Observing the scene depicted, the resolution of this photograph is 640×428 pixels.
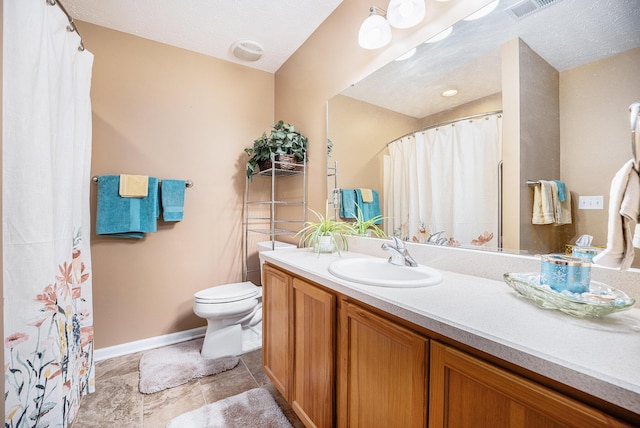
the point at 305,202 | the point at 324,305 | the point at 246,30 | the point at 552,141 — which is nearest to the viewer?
the point at 552,141

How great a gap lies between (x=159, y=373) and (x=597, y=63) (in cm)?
264

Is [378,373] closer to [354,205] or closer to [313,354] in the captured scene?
[313,354]

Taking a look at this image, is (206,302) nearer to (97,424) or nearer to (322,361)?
(97,424)

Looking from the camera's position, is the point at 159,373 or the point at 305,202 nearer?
the point at 159,373

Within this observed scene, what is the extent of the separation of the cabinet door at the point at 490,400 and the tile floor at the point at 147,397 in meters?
1.04

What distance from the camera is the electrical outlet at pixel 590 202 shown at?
2.56 feet

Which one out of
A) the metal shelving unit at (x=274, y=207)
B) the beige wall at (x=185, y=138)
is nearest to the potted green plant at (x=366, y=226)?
the beige wall at (x=185, y=138)

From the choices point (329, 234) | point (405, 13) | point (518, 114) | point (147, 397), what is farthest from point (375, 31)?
point (147, 397)

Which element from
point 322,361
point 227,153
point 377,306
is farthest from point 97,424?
point 227,153

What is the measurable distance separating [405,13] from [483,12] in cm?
37

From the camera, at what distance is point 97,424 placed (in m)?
1.34

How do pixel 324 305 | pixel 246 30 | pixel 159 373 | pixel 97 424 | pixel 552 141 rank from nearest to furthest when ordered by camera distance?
1. pixel 552 141
2. pixel 324 305
3. pixel 97 424
4. pixel 159 373
5. pixel 246 30

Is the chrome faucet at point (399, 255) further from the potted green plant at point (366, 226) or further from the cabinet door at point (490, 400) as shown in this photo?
the cabinet door at point (490, 400)

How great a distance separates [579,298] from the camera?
644 millimetres
